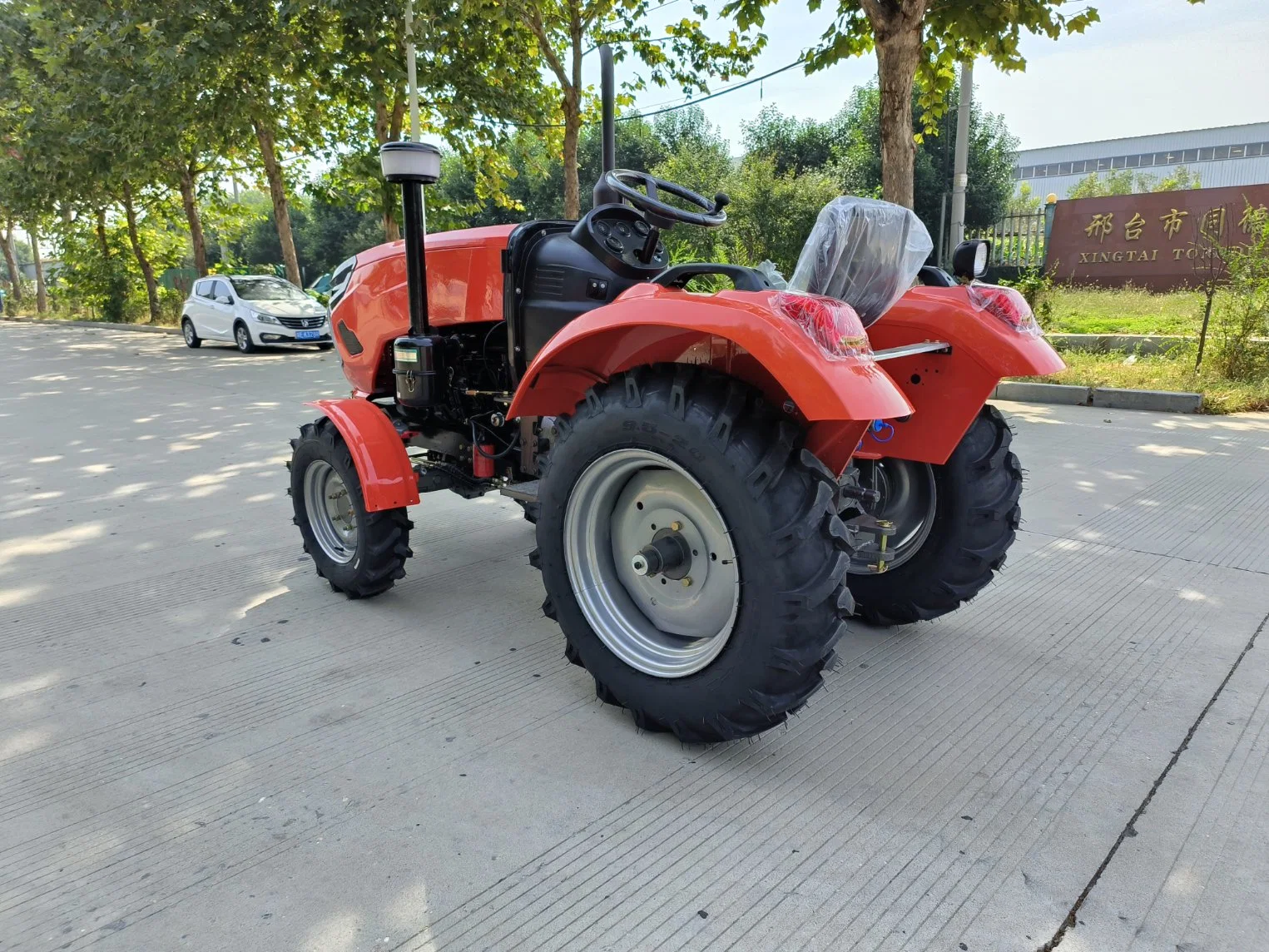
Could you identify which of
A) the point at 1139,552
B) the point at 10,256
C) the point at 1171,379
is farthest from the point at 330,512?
the point at 10,256

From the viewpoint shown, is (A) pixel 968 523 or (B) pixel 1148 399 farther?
(B) pixel 1148 399

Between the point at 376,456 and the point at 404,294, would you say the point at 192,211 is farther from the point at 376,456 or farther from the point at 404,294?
the point at 376,456

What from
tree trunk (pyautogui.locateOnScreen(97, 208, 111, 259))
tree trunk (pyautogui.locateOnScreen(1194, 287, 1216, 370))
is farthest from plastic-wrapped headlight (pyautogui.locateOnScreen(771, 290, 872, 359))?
tree trunk (pyautogui.locateOnScreen(97, 208, 111, 259))

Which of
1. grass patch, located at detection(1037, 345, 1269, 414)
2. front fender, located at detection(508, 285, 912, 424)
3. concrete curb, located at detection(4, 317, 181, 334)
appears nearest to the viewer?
front fender, located at detection(508, 285, 912, 424)

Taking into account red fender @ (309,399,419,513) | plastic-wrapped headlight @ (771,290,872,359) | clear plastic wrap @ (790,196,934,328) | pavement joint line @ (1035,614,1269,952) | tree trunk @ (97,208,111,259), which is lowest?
pavement joint line @ (1035,614,1269,952)

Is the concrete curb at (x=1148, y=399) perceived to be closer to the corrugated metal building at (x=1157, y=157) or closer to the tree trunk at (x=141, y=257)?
the tree trunk at (x=141, y=257)

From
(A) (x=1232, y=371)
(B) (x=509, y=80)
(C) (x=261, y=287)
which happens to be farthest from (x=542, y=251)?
(C) (x=261, y=287)

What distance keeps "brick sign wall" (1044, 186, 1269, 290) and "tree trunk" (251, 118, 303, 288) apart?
1561 centimetres

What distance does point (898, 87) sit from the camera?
7.62m

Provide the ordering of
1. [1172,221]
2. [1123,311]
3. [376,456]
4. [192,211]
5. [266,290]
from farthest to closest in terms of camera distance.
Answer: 1. [192,211]
2. [1172,221]
3. [266,290]
4. [1123,311]
5. [376,456]

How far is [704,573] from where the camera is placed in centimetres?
259

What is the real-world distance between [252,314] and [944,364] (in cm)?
1511

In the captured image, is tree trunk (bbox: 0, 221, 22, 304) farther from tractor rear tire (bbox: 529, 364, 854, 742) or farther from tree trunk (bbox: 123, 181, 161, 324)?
tractor rear tire (bbox: 529, 364, 854, 742)

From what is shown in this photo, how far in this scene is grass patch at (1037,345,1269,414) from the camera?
25.7 feet
